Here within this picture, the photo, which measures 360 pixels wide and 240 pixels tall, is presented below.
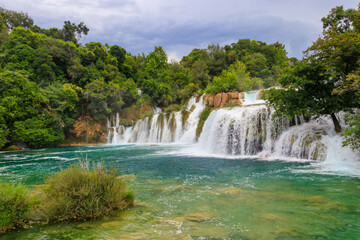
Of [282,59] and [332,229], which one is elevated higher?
[282,59]

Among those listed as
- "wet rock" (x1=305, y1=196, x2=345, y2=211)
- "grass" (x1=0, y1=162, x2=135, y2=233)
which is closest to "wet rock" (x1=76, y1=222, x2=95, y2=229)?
"grass" (x1=0, y1=162, x2=135, y2=233)

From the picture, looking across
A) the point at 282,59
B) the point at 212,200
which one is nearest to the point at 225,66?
the point at 282,59

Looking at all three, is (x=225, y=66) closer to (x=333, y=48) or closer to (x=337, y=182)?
(x=333, y=48)

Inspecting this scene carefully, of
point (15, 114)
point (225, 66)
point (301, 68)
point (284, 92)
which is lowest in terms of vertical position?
point (15, 114)

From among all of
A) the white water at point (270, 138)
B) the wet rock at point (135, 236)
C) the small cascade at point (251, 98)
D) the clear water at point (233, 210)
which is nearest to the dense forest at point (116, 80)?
the white water at point (270, 138)

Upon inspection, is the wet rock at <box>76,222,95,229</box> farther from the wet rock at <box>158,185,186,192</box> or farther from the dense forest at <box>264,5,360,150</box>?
the dense forest at <box>264,5,360,150</box>

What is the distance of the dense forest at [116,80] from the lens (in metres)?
11.9

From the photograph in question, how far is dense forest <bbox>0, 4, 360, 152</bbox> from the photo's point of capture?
1191 cm

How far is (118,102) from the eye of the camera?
3453 centimetres

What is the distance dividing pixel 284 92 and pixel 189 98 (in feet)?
71.7

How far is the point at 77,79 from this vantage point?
3756 cm

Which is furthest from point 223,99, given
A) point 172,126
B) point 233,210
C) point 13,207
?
point 13,207

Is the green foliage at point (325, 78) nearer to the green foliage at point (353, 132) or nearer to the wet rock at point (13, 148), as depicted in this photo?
the green foliage at point (353, 132)

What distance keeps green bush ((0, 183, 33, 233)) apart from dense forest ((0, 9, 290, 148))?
53.3ft
